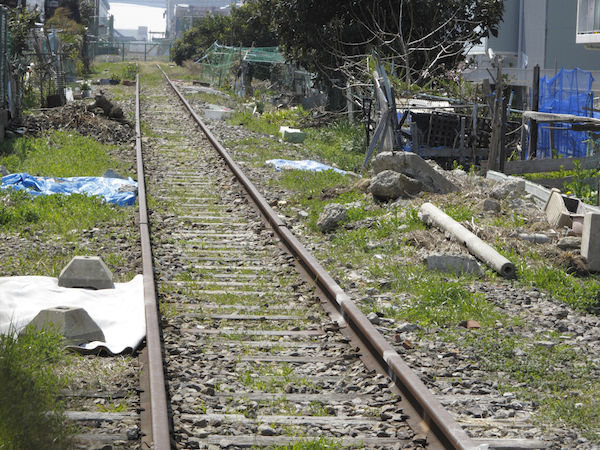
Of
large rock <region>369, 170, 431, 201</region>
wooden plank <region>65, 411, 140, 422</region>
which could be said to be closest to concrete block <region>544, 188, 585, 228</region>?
large rock <region>369, 170, 431, 201</region>

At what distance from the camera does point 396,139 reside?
12.9m

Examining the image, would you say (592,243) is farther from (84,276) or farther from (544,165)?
(84,276)

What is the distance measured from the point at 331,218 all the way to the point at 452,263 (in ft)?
7.39

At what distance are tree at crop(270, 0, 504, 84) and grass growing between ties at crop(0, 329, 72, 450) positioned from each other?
15152 mm

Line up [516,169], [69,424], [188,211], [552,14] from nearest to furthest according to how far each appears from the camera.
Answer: [69,424] → [188,211] → [516,169] → [552,14]

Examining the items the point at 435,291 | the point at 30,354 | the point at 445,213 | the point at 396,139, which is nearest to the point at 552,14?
the point at 396,139

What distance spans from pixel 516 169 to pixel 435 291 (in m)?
6.37

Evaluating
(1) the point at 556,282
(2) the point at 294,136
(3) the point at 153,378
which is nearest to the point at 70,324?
(3) the point at 153,378

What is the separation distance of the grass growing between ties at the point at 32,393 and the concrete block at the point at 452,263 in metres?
4.13

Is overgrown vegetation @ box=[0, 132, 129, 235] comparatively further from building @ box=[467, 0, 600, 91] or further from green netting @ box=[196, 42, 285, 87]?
building @ box=[467, 0, 600, 91]

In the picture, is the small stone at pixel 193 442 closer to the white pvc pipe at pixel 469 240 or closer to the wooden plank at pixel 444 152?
the white pvc pipe at pixel 469 240

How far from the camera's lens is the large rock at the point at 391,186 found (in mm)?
10469

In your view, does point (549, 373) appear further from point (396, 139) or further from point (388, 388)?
point (396, 139)

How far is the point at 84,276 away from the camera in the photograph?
6.57 meters
